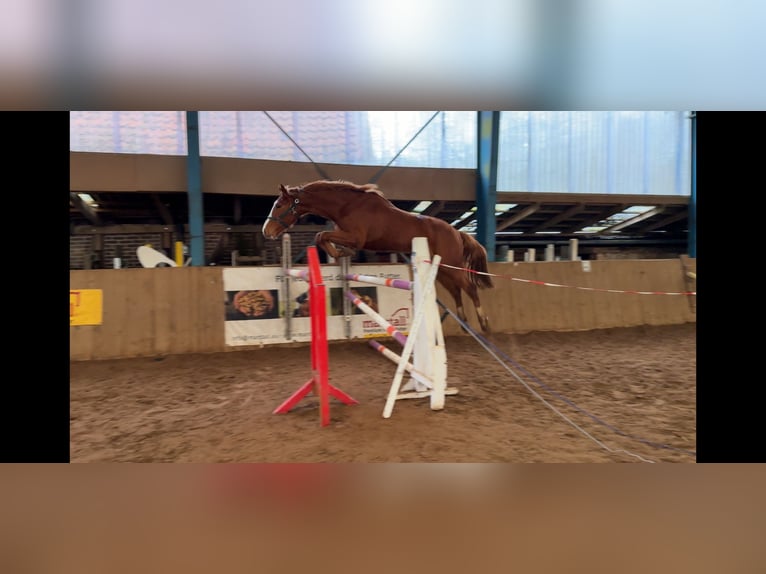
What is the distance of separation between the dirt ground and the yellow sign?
0.49 metres

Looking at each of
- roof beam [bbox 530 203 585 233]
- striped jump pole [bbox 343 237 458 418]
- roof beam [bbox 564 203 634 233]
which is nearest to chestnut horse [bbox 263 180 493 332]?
striped jump pole [bbox 343 237 458 418]

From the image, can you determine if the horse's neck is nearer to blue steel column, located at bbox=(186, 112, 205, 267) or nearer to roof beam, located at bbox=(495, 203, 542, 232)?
blue steel column, located at bbox=(186, 112, 205, 267)

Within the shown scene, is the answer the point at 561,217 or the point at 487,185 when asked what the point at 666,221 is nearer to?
the point at 561,217

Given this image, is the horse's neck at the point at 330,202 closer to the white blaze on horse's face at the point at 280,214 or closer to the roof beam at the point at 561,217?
the white blaze on horse's face at the point at 280,214

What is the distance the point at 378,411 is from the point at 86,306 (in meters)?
3.81

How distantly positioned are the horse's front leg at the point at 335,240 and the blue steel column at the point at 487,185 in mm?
3136

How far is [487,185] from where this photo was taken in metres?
6.10

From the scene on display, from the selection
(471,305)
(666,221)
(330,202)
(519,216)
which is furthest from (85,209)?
(666,221)

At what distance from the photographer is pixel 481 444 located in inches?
90.4

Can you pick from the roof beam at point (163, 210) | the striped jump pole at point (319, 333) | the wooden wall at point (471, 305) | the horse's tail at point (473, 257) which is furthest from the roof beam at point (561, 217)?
the roof beam at point (163, 210)

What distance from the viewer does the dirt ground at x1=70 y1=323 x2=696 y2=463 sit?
2.25 meters

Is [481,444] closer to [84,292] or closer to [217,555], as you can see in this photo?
[217,555]
